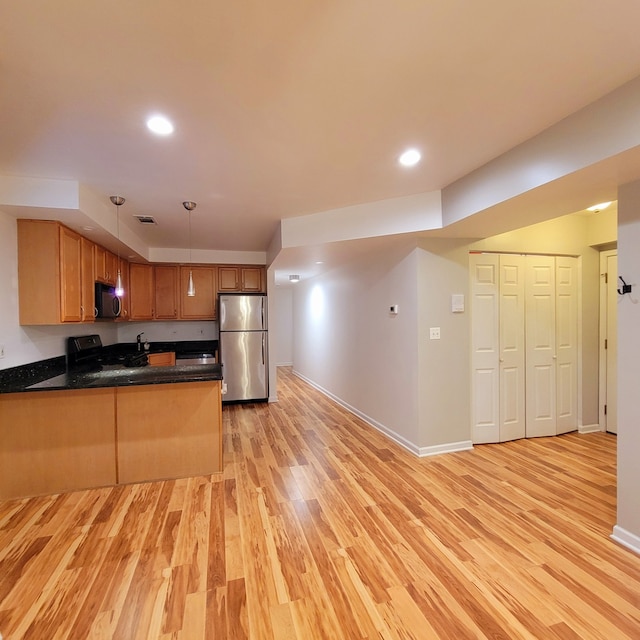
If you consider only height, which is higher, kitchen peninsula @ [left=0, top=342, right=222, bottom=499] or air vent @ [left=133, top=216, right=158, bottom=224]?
air vent @ [left=133, top=216, right=158, bottom=224]

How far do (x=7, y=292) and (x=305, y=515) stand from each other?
9.76ft

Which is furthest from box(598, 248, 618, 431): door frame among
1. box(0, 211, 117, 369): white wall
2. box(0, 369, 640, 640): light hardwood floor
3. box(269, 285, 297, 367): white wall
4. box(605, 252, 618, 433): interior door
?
box(269, 285, 297, 367): white wall

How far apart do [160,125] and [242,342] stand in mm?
3718

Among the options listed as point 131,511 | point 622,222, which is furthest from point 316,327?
point 622,222

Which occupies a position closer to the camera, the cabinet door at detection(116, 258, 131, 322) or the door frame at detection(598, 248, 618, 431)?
the door frame at detection(598, 248, 618, 431)

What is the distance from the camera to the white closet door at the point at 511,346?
12.0 feet

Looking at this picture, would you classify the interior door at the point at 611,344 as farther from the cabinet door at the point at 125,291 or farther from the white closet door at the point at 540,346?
the cabinet door at the point at 125,291

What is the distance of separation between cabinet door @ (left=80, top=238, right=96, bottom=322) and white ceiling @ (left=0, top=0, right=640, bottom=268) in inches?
41.8

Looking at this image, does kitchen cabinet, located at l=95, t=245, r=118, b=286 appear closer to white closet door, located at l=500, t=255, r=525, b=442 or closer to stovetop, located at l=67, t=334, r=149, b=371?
stovetop, located at l=67, t=334, r=149, b=371

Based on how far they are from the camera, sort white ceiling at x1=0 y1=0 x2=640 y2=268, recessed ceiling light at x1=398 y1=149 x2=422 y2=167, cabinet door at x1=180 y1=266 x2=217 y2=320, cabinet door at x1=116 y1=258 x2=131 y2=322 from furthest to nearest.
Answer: cabinet door at x1=180 y1=266 x2=217 y2=320, cabinet door at x1=116 y1=258 x2=131 y2=322, recessed ceiling light at x1=398 y1=149 x2=422 y2=167, white ceiling at x1=0 y1=0 x2=640 y2=268

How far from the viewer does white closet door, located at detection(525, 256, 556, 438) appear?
147 inches

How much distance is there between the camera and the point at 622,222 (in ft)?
6.60

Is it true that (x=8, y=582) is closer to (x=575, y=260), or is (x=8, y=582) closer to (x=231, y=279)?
(x=231, y=279)

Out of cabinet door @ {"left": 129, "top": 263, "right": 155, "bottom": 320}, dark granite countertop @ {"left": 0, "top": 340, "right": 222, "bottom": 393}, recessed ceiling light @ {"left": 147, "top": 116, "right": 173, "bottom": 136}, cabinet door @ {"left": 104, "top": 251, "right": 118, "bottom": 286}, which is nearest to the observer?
recessed ceiling light @ {"left": 147, "top": 116, "right": 173, "bottom": 136}
